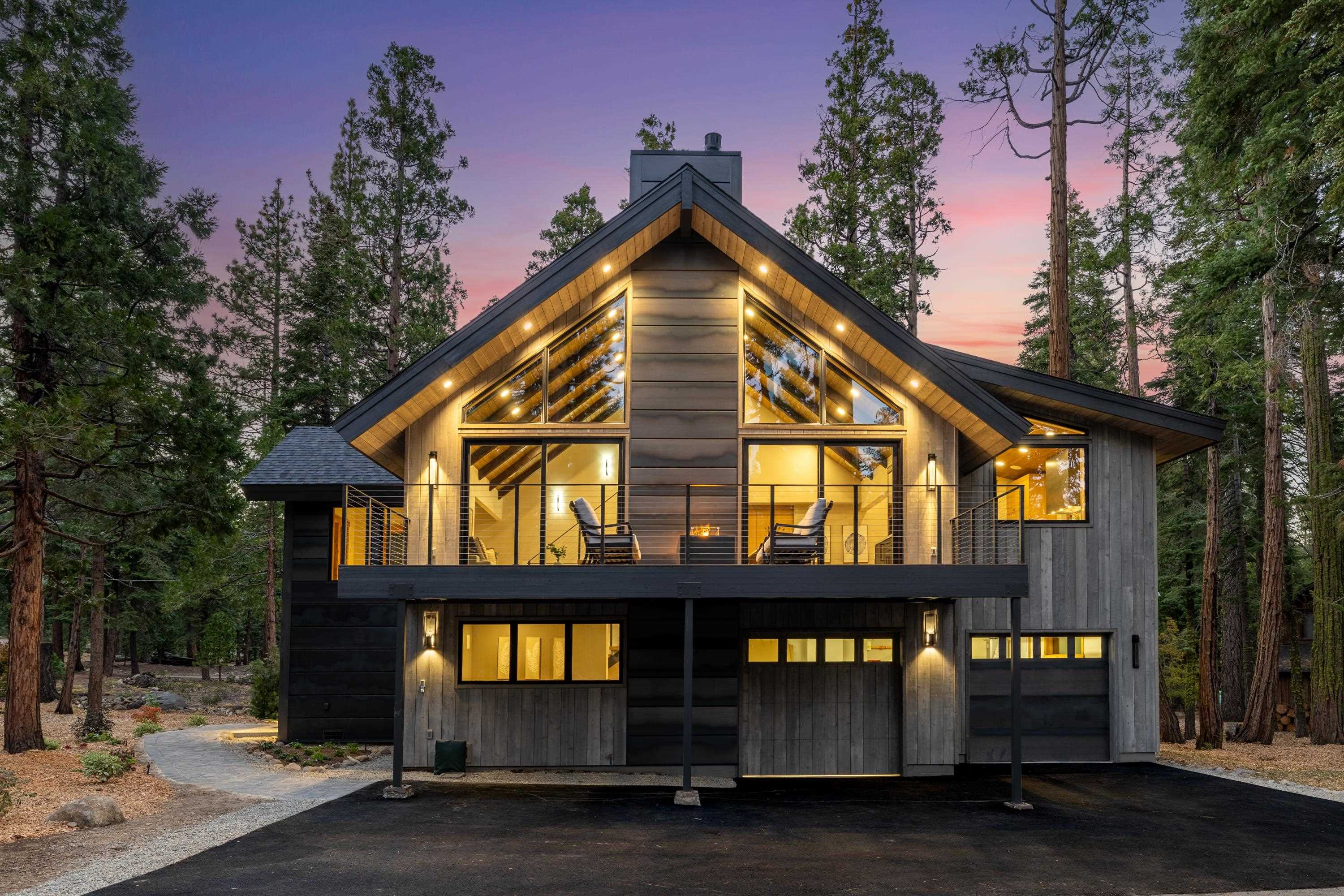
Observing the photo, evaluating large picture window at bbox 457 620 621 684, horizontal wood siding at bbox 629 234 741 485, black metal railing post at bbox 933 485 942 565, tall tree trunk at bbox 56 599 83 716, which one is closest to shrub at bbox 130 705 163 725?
tall tree trunk at bbox 56 599 83 716

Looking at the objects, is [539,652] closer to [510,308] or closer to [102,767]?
[510,308]

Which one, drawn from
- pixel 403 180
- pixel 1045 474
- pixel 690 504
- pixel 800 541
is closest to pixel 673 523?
pixel 690 504

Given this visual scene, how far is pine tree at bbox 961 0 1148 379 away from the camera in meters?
16.8

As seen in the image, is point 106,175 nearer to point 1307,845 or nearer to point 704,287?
point 704,287

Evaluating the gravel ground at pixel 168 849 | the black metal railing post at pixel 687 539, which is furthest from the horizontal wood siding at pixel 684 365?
the gravel ground at pixel 168 849

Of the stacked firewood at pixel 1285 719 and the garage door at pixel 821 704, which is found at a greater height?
the garage door at pixel 821 704

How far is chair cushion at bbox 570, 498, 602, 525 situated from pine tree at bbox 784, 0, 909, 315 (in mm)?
13529

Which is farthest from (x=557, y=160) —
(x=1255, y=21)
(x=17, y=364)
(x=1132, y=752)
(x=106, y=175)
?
(x=1132, y=752)

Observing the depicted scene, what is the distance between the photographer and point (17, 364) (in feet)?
42.4

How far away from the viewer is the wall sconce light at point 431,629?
12102 millimetres

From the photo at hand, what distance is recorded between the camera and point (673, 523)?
1195 cm

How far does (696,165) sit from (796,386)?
3.84 metres

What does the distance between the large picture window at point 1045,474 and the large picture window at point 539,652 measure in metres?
5.90

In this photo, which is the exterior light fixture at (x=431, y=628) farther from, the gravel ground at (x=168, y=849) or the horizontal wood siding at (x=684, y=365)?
the horizontal wood siding at (x=684, y=365)
